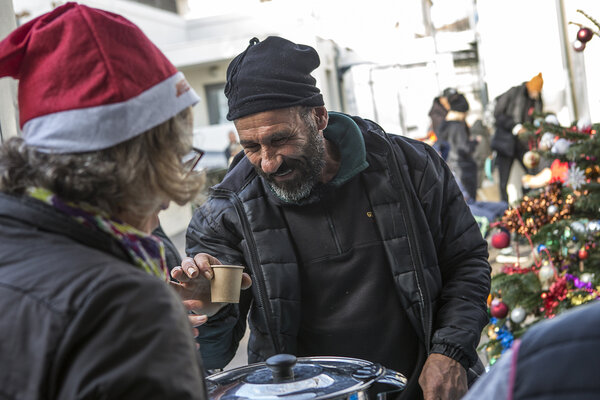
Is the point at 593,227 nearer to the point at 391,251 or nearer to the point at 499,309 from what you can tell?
the point at 499,309

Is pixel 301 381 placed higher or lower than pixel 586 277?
higher

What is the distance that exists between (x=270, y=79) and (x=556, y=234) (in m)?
2.71

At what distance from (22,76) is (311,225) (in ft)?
4.37

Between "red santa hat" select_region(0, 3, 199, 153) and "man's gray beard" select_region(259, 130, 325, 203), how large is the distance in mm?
1157

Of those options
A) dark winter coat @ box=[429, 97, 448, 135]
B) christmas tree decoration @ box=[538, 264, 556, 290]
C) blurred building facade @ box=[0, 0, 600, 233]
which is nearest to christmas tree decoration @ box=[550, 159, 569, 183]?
christmas tree decoration @ box=[538, 264, 556, 290]

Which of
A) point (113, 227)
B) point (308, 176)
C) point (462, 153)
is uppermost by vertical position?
point (113, 227)

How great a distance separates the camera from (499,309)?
4461 mm

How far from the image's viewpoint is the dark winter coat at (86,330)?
973mm

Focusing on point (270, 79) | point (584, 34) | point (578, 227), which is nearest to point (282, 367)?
point (270, 79)

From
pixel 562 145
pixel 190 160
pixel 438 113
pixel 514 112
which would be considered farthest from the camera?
pixel 438 113

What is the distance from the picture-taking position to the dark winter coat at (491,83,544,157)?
9719mm

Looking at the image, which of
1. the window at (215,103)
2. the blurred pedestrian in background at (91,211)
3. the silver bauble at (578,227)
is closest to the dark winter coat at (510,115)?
the silver bauble at (578,227)

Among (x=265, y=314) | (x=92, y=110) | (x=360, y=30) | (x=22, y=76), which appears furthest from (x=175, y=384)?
(x=360, y=30)

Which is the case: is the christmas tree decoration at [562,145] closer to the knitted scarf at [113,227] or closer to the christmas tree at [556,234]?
the christmas tree at [556,234]
